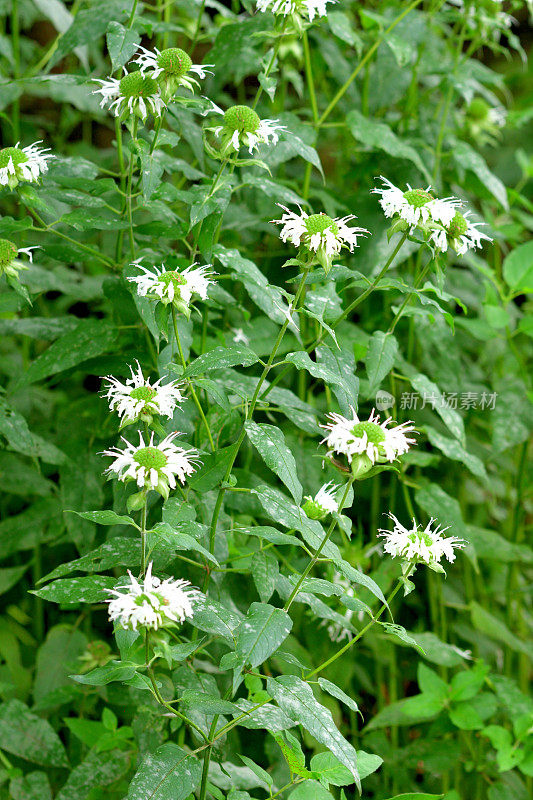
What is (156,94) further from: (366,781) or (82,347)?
(366,781)

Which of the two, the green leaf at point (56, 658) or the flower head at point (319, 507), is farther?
the green leaf at point (56, 658)

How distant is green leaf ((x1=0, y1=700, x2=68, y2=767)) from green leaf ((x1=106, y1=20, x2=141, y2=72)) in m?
0.69

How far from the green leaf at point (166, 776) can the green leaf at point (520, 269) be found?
80 centimetres

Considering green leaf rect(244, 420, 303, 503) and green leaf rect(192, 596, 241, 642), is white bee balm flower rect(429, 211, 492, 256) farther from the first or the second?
green leaf rect(192, 596, 241, 642)

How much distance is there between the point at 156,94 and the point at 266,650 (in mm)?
470

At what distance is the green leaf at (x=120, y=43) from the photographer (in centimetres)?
76

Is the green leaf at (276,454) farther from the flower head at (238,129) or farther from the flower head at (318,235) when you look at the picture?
the flower head at (238,129)

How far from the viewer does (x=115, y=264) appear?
835mm

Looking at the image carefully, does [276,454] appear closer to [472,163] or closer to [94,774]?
[94,774]

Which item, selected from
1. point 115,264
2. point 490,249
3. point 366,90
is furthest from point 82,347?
point 490,249

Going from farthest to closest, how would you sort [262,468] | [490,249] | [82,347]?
1. [490,249]
2. [262,468]
3. [82,347]

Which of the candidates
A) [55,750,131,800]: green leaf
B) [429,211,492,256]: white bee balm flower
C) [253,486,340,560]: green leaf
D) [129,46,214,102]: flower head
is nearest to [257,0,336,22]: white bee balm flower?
[129,46,214,102]: flower head

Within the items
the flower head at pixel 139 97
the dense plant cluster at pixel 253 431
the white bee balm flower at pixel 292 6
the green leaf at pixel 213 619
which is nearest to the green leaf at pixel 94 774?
the dense plant cluster at pixel 253 431

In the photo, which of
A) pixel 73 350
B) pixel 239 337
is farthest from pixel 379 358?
pixel 73 350
